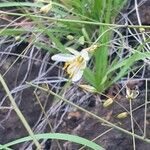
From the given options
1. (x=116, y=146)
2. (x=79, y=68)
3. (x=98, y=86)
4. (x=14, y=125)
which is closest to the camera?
(x=79, y=68)

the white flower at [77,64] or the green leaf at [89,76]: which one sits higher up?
the white flower at [77,64]

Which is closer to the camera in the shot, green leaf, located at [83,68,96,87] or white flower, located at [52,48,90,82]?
white flower, located at [52,48,90,82]

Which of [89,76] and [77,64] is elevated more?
[77,64]

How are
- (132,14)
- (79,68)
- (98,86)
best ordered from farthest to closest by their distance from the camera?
(132,14)
(98,86)
(79,68)

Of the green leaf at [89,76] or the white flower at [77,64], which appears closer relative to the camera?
the white flower at [77,64]

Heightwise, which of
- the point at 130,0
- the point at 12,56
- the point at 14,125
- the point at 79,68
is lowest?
the point at 14,125

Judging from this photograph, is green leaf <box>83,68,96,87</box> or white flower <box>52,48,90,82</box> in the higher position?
white flower <box>52,48,90,82</box>

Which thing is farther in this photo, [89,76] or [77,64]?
[89,76]

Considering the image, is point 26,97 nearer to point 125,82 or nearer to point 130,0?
point 125,82

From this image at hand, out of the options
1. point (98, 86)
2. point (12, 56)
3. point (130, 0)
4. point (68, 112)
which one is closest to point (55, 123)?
point (68, 112)

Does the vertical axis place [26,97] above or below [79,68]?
below

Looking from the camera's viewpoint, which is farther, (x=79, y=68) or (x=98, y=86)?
(x=98, y=86)
